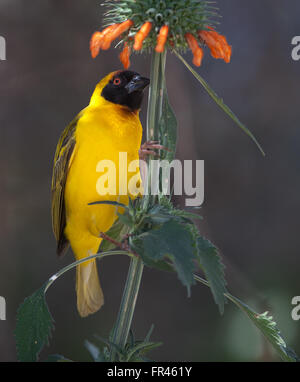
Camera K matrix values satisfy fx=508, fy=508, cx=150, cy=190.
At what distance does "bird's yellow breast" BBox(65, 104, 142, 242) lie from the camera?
204 cm

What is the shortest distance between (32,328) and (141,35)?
30.4 inches

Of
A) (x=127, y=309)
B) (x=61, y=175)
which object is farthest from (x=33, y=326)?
(x=61, y=175)

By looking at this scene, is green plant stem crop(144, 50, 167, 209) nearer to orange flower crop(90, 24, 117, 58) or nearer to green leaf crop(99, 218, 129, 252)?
orange flower crop(90, 24, 117, 58)

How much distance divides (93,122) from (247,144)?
2.24 meters

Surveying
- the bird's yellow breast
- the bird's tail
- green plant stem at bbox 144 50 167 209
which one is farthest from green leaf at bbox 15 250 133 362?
the bird's tail

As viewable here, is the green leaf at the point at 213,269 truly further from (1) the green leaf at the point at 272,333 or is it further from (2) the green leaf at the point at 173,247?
(1) the green leaf at the point at 272,333

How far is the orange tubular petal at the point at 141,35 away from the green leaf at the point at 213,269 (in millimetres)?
465

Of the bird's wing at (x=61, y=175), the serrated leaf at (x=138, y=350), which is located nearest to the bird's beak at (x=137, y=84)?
the bird's wing at (x=61, y=175)

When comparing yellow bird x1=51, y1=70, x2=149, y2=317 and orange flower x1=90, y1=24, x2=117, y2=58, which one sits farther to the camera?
yellow bird x1=51, y1=70, x2=149, y2=317

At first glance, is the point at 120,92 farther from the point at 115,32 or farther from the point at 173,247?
A: the point at 173,247

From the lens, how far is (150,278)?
12.5 feet

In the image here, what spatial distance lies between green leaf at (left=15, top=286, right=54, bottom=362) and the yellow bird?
0.76m
